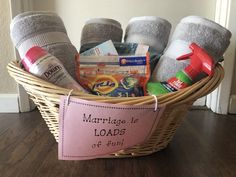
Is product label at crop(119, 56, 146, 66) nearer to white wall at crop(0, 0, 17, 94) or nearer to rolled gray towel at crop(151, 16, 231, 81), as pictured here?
rolled gray towel at crop(151, 16, 231, 81)

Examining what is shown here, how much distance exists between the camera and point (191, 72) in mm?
517

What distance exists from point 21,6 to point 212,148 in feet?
2.36

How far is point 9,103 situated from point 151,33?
0.56 m

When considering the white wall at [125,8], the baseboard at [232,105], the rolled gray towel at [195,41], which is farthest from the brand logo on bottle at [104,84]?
the baseboard at [232,105]

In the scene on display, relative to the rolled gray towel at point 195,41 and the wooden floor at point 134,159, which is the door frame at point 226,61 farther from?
the rolled gray towel at point 195,41

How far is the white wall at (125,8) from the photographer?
905 mm

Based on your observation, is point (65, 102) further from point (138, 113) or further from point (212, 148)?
point (212, 148)

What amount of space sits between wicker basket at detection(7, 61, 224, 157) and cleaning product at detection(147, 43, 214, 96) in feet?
0.10

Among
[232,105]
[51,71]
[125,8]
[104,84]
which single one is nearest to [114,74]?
[104,84]

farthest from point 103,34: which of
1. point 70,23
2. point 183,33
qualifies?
point 70,23

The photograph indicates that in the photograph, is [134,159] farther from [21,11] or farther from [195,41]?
[21,11]

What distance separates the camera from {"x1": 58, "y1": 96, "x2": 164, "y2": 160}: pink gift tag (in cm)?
43

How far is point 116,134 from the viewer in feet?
1.53

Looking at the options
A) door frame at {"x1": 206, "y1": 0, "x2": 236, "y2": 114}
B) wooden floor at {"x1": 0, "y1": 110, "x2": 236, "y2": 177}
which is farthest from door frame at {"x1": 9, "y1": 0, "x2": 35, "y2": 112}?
door frame at {"x1": 206, "y1": 0, "x2": 236, "y2": 114}
